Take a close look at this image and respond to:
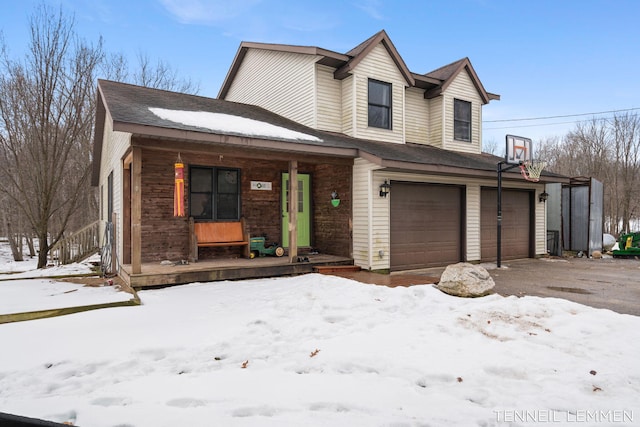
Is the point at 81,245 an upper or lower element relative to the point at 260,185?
lower

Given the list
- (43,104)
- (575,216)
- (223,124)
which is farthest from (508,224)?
(43,104)

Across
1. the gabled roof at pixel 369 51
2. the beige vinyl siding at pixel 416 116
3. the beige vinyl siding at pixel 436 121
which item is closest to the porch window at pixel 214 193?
the gabled roof at pixel 369 51

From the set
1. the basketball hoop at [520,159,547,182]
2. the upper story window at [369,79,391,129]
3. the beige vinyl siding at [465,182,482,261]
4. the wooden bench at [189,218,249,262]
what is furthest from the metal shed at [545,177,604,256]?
the wooden bench at [189,218,249,262]

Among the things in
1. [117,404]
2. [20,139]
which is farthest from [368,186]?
[20,139]

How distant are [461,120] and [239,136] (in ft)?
26.2

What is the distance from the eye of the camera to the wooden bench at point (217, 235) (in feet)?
25.5

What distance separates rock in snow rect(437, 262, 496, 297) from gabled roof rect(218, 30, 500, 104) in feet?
19.0

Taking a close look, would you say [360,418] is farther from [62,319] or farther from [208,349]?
[62,319]

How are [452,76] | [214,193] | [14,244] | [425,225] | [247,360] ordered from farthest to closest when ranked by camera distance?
[14,244] → [452,76] → [425,225] → [214,193] → [247,360]

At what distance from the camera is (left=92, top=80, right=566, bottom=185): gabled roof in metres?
5.82

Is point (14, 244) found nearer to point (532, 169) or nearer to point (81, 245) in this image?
point (81, 245)

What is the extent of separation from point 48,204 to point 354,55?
34.9ft

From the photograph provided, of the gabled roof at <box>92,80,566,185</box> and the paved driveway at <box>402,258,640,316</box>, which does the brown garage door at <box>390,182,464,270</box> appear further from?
the gabled roof at <box>92,80,566,185</box>

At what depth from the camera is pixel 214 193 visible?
8.38 metres
